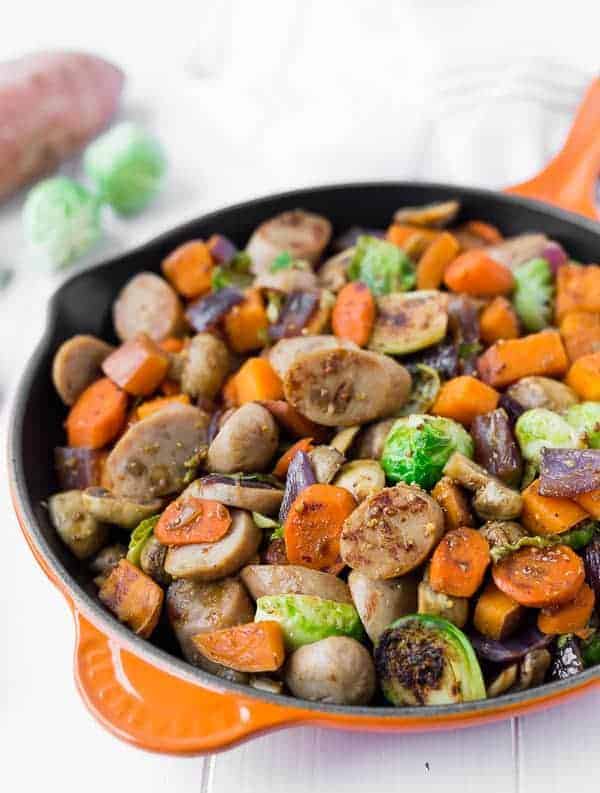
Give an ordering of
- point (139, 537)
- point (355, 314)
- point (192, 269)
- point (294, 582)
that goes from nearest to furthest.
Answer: point (294, 582)
point (139, 537)
point (355, 314)
point (192, 269)

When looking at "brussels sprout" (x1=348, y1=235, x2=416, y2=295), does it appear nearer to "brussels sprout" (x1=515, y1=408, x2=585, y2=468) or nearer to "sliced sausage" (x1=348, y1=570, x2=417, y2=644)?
"brussels sprout" (x1=515, y1=408, x2=585, y2=468)

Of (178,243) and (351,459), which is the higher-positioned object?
(178,243)

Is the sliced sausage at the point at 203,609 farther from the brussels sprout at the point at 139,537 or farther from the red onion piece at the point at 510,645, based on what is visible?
the red onion piece at the point at 510,645

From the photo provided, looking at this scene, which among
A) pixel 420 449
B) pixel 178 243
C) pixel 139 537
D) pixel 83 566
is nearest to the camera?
pixel 420 449

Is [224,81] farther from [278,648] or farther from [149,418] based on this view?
[278,648]

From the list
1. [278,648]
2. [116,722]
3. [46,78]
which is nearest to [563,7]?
[46,78]

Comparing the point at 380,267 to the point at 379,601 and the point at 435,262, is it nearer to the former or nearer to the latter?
the point at 435,262

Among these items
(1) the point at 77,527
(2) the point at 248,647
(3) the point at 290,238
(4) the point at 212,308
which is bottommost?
(1) the point at 77,527

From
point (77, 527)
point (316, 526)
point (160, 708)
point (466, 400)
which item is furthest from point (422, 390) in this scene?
point (160, 708)
